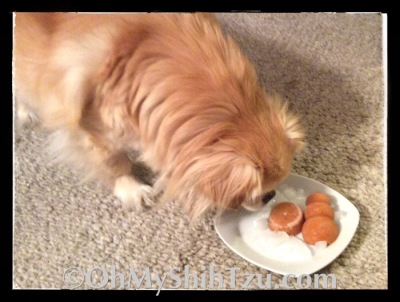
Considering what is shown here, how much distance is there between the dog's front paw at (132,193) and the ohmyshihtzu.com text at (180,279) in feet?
0.64

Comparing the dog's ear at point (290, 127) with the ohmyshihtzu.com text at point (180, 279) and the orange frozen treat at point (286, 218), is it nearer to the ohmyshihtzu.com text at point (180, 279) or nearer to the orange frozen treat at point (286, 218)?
the orange frozen treat at point (286, 218)

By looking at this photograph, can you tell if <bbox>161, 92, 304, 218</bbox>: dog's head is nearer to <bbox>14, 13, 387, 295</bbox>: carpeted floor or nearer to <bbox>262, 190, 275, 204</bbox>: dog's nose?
<bbox>262, 190, 275, 204</bbox>: dog's nose

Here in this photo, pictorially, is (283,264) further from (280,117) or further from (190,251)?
(280,117)

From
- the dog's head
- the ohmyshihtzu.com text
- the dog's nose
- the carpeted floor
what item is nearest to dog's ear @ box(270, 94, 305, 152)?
the dog's head

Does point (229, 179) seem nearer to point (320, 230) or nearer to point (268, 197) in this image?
point (268, 197)

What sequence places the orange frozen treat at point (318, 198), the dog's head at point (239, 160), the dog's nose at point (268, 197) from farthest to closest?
the orange frozen treat at point (318, 198) → the dog's nose at point (268, 197) → the dog's head at point (239, 160)

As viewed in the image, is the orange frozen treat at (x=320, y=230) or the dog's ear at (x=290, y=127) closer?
the dog's ear at (x=290, y=127)

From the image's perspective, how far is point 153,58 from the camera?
3.62ft

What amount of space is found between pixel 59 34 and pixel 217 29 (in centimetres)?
38

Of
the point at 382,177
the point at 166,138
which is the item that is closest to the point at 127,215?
the point at 166,138

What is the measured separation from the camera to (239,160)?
42.1 inches

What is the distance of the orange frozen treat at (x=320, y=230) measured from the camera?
1.27 meters

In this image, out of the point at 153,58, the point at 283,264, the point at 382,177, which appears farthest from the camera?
the point at 382,177

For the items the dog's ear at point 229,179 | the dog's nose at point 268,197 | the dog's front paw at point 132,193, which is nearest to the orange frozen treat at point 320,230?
the dog's nose at point 268,197
